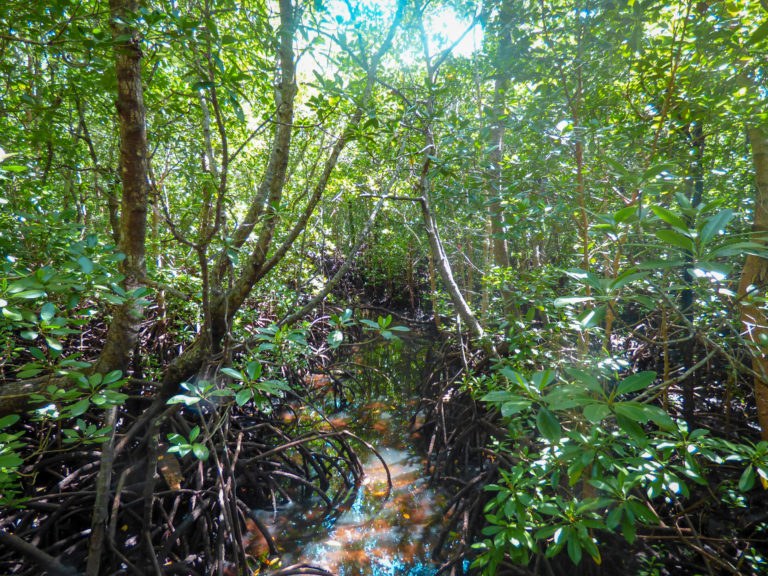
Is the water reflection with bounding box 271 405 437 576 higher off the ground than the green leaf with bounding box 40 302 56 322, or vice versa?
the green leaf with bounding box 40 302 56 322

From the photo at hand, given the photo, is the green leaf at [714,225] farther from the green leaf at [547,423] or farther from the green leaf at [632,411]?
the green leaf at [547,423]

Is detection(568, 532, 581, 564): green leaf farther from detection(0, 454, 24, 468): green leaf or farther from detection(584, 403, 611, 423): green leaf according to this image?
detection(0, 454, 24, 468): green leaf

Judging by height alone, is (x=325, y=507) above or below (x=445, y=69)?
below

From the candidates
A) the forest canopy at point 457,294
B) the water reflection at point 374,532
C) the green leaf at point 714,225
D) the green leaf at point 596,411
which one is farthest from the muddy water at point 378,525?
the green leaf at point 714,225

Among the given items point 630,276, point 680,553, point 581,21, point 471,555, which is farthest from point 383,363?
point 630,276

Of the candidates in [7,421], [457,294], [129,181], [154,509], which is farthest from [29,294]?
[457,294]

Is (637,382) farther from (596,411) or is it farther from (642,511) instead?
(642,511)

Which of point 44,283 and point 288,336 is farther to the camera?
point 288,336

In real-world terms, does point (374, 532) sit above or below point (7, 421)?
below

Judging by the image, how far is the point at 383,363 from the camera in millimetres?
6645

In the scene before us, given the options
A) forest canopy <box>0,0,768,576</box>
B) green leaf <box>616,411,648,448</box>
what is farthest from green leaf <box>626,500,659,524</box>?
green leaf <box>616,411,648,448</box>

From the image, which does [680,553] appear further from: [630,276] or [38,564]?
[38,564]

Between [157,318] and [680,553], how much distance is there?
4722mm

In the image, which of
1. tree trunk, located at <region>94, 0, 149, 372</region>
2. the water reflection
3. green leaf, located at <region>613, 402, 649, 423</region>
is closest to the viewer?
green leaf, located at <region>613, 402, 649, 423</region>
